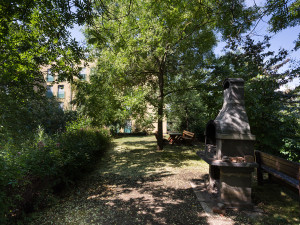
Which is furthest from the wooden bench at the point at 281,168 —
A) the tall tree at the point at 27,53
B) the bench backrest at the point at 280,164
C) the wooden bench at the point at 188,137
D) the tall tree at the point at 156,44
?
the wooden bench at the point at 188,137

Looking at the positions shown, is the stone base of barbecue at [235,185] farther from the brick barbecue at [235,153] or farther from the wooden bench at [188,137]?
the wooden bench at [188,137]

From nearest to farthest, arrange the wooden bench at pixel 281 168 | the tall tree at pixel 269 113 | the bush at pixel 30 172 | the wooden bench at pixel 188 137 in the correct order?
the bush at pixel 30 172 < the wooden bench at pixel 281 168 < the tall tree at pixel 269 113 < the wooden bench at pixel 188 137

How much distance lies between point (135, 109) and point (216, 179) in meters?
5.05

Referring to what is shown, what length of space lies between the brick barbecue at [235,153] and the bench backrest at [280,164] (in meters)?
0.70

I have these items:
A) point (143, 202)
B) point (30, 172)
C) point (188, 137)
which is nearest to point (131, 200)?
point (143, 202)

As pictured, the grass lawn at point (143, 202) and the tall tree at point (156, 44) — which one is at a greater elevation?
the tall tree at point (156, 44)

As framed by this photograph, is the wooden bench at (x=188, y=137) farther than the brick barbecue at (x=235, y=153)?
Yes

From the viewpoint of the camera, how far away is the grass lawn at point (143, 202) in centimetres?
351

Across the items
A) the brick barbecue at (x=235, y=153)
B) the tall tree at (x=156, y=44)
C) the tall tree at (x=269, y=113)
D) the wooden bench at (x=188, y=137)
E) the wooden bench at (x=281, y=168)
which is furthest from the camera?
the wooden bench at (x=188, y=137)

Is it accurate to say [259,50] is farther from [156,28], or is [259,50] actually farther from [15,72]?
[15,72]

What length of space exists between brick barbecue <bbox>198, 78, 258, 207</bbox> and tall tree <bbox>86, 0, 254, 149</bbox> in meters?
3.60

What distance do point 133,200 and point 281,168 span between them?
388 centimetres

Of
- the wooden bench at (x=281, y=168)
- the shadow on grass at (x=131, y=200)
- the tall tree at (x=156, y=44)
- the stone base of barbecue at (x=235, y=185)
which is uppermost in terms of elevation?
the tall tree at (x=156, y=44)

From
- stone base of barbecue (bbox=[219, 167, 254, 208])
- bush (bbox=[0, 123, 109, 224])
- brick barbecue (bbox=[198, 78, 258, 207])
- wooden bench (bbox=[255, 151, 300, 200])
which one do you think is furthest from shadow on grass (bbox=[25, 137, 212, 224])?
wooden bench (bbox=[255, 151, 300, 200])
